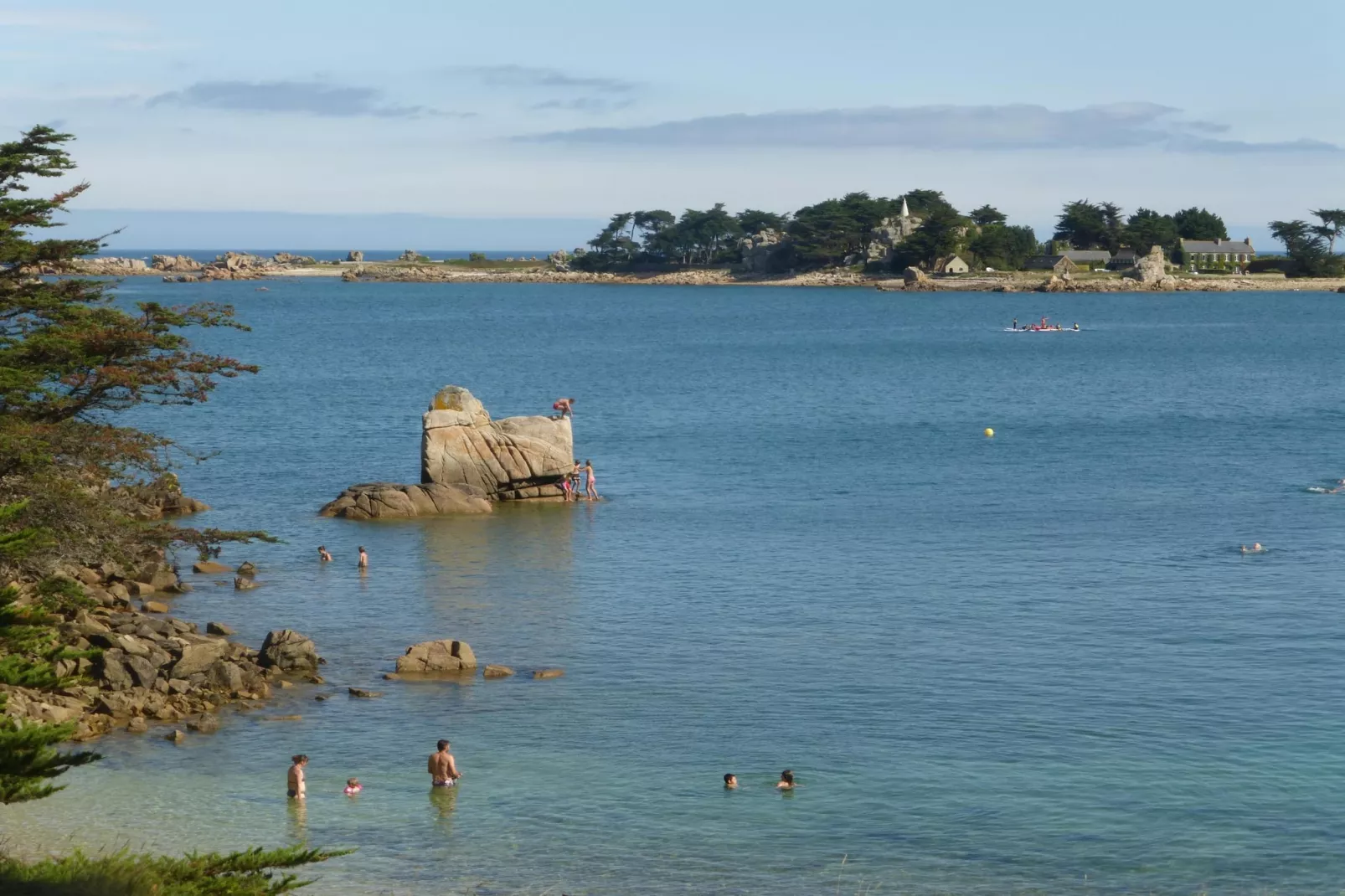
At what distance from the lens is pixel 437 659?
3391 centimetres

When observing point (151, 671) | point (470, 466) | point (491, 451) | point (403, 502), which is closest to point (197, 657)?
point (151, 671)

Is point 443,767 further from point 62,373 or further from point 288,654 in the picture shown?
point 62,373

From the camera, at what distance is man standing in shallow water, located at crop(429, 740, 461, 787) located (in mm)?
26938

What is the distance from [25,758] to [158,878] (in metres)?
1.91

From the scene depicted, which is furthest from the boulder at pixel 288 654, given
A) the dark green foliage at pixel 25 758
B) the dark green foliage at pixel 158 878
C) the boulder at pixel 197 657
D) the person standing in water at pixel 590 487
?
the person standing in water at pixel 590 487

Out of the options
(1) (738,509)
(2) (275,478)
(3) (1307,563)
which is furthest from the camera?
(2) (275,478)

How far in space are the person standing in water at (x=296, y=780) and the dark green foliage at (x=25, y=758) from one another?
36.1ft

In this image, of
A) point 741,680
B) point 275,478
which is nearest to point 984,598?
point 741,680

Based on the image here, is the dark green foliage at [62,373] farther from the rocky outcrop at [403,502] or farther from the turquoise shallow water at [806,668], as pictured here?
the rocky outcrop at [403,502]

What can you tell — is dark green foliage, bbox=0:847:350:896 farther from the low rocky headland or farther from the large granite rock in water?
the large granite rock in water

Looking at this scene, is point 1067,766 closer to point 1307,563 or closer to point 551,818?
point 551,818

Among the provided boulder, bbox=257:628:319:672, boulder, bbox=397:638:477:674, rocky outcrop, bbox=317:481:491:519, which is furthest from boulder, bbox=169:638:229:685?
rocky outcrop, bbox=317:481:491:519

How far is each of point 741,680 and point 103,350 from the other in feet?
49.9

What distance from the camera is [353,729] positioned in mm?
30078
